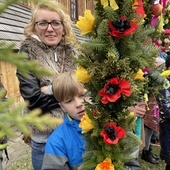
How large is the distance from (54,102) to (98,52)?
0.47m

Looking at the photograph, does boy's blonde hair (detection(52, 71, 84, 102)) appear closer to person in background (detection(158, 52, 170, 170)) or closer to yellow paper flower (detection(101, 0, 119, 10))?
yellow paper flower (detection(101, 0, 119, 10))

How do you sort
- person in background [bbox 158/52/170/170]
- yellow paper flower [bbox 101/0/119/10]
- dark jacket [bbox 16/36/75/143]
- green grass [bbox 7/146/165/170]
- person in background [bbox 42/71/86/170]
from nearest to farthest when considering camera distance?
yellow paper flower [bbox 101/0/119/10], person in background [bbox 42/71/86/170], dark jacket [bbox 16/36/75/143], person in background [bbox 158/52/170/170], green grass [bbox 7/146/165/170]

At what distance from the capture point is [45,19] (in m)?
1.73

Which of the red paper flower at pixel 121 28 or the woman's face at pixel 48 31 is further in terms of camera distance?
the woman's face at pixel 48 31

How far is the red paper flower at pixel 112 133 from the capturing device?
139 centimetres

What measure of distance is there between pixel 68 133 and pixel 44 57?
0.53 meters

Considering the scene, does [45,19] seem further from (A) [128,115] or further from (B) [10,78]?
(B) [10,78]

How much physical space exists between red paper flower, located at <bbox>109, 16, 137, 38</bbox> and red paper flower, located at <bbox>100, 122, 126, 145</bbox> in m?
0.46

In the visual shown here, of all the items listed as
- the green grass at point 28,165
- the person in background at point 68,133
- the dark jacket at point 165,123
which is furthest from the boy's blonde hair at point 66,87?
the green grass at point 28,165

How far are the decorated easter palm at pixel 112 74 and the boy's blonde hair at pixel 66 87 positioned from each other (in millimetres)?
114

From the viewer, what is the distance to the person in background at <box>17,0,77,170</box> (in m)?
1.68

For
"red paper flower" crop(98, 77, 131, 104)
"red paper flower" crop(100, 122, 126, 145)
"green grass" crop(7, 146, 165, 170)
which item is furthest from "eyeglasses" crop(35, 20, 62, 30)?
"green grass" crop(7, 146, 165, 170)

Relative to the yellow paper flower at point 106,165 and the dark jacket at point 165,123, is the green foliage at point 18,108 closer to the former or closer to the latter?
the yellow paper flower at point 106,165

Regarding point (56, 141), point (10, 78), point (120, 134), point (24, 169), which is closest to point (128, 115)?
point (120, 134)
